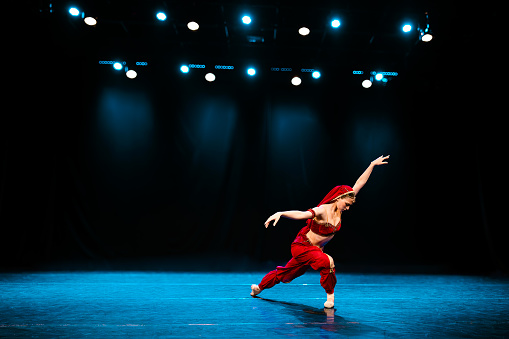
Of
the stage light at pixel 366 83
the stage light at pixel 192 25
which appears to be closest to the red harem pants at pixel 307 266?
the stage light at pixel 192 25

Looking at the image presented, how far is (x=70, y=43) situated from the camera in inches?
247

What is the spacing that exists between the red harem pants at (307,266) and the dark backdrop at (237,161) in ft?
10.2

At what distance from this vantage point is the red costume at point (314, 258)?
3.26m

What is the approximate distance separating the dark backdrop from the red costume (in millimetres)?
3146

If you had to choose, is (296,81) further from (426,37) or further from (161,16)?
(161,16)

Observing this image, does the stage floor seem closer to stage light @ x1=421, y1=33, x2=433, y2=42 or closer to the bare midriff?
Answer: the bare midriff

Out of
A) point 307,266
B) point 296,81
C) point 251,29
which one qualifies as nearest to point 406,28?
point 296,81

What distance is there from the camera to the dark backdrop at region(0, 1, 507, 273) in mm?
6539

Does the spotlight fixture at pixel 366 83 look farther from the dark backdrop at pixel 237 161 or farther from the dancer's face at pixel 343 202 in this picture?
the dancer's face at pixel 343 202

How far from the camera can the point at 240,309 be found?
3219 millimetres

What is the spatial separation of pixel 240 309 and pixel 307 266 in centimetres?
A: 74

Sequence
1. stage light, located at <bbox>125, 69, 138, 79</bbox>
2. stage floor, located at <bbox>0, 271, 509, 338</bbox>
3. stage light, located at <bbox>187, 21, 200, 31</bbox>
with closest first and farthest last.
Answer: stage floor, located at <bbox>0, 271, 509, 338</bbox> < stage light, located at <bbox>187, 21, 200, 31</bbox> < stage light, located at <bbox>125, 69, 138, 79</bbox>

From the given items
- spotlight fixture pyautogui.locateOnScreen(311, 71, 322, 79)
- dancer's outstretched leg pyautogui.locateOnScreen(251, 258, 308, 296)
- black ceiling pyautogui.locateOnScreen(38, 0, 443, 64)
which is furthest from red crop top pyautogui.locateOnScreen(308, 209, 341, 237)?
spotlight fixture pyautogui.locateOnScreen(311, 71, 322, 79)

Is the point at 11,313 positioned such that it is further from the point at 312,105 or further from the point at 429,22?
the point at 429,22
